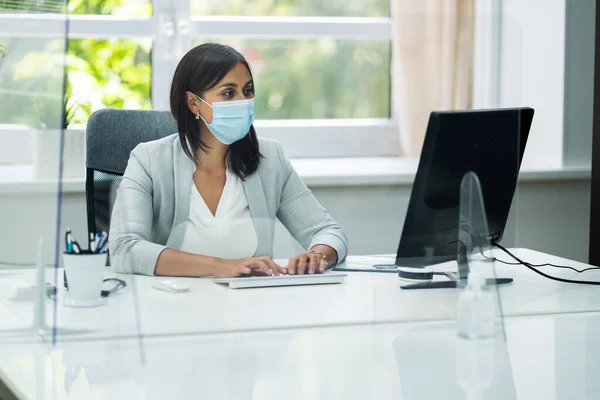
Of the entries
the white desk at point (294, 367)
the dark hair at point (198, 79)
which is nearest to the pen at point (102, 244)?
the white desk at point (294, 367)

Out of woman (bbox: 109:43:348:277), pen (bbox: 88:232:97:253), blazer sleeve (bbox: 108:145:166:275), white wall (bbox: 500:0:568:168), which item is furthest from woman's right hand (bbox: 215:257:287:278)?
white wall (bbox: 500:0:568:168)

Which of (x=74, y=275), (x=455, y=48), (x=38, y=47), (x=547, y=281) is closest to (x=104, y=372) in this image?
(x=74, y=275)

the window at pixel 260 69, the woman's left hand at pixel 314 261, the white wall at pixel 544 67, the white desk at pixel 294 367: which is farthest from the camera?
the white wall at pixel 544 67

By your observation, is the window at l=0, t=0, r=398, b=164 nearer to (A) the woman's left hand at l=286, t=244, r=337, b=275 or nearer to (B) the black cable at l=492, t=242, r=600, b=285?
(A) the woman's left hand at l=286, t=244, r=337, b=275

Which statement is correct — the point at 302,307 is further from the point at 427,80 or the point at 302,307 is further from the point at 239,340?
the point at 427,80

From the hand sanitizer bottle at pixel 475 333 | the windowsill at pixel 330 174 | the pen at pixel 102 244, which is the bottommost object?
the hand sanitizer bottle at pixel 475 333

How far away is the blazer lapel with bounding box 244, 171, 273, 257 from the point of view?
55.4 inches

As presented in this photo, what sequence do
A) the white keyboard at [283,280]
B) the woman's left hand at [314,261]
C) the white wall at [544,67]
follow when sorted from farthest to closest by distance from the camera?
the white wall at [544,67]
the woman's left hand at [314,261]
the white keyboard at [283,280]

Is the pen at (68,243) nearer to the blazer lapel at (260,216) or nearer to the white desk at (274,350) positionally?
the white desk at (274,350)

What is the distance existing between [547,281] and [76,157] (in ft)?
3.05

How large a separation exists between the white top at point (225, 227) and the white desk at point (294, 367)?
25 cm

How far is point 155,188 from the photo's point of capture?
55.7 inches

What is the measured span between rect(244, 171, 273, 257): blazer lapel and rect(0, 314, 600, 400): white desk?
0.78ft

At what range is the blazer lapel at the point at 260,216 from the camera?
1407 millimetres
